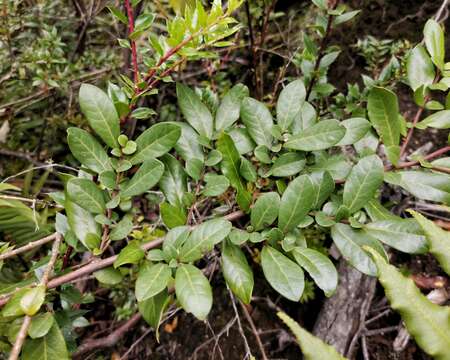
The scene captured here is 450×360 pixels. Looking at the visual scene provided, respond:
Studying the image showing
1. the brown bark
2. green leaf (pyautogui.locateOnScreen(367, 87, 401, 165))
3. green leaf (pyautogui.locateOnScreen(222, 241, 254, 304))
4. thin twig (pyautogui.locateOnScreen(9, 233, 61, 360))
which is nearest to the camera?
thin twig (pyautogui.locateOnScreen(9, 233, 61, 360))

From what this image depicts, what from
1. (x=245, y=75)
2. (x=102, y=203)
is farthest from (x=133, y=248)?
(x=245, y=75)

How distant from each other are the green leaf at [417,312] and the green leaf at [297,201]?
151 millimetres

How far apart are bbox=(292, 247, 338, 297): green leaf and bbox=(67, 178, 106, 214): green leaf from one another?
420 millimetres

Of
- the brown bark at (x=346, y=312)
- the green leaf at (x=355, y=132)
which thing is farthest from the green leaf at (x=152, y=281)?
the brown bark at (x=346, y=312)

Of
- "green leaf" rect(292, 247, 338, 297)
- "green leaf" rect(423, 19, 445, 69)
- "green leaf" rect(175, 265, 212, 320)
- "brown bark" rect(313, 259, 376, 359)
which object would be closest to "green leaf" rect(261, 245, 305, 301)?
"green leaf" rect(292, 247, 338, 297)

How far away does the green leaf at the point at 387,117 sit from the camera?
805 millimetres

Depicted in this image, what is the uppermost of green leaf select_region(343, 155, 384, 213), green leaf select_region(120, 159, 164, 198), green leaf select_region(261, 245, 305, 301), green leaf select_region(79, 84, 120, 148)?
green leaf select_region(79, 84, 120, 148)

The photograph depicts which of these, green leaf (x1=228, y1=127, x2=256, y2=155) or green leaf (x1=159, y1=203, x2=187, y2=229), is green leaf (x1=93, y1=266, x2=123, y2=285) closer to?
green leaf (x1=159, y1=203, x2=187, y2=229)

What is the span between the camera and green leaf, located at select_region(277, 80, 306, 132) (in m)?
0.86

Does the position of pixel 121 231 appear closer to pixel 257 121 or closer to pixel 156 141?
pixel 156 141

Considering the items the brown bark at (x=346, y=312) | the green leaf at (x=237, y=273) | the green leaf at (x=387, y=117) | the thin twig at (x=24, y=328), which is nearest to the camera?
the thin twig at (x=24, y=328)

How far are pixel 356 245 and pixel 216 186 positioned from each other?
0.32 m

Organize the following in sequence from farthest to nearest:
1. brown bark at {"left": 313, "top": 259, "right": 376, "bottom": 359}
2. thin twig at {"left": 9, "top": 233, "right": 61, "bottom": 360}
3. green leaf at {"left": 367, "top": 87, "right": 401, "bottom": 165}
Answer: brown bark at {"left": 313, "top": 259, "right": 376, "bottom": 359} → green leaf at {"left": 367, "top": 87, "right": 401, "bottom": 165} → thin twig at {"left": 9, "top": 233, "right": 61, "bottom": 360}

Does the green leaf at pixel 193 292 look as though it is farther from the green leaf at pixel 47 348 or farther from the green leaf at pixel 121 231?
the green leaf at pixel 47 348
